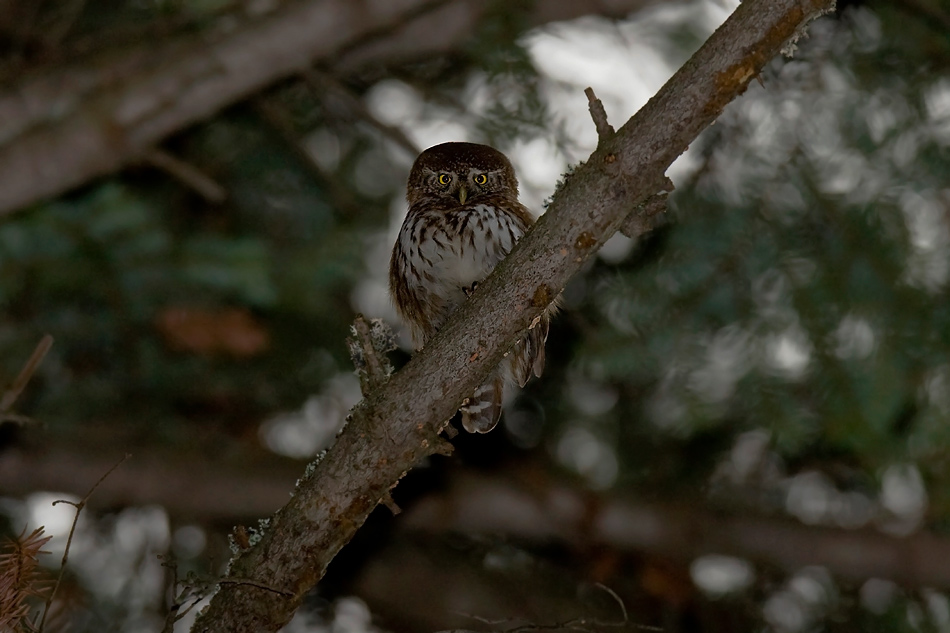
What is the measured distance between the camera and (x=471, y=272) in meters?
3.40

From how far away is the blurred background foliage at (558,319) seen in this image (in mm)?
4020

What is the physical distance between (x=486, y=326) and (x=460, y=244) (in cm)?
109

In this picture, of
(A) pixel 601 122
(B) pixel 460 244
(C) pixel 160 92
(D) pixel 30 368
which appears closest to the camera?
(A) pixel 601 122

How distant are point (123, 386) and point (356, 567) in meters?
1.31

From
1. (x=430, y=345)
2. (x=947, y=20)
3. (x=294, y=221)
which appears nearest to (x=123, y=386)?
(x=294, y=221)

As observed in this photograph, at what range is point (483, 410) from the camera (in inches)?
139

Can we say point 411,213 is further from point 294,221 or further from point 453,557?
point 453,557

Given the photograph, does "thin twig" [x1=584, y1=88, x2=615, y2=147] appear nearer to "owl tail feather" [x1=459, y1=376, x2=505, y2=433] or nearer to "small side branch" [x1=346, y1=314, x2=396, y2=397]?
"small side branch" [x1=346, y1=314, x2=396, y2=397]

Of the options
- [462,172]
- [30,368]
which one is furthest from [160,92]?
[30,368]

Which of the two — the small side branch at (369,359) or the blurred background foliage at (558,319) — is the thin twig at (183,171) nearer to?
the blurred background foliage at (558,319)

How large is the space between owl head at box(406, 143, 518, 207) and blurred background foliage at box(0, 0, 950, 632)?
18.5 inches

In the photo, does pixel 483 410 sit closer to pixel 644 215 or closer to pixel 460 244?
pixel 460 244

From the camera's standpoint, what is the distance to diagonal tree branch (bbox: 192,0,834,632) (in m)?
2.25

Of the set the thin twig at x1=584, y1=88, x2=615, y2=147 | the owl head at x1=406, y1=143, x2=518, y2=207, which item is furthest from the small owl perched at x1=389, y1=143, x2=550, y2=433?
the thin twig at x1=584, y1=88, x2=615, y2=147
